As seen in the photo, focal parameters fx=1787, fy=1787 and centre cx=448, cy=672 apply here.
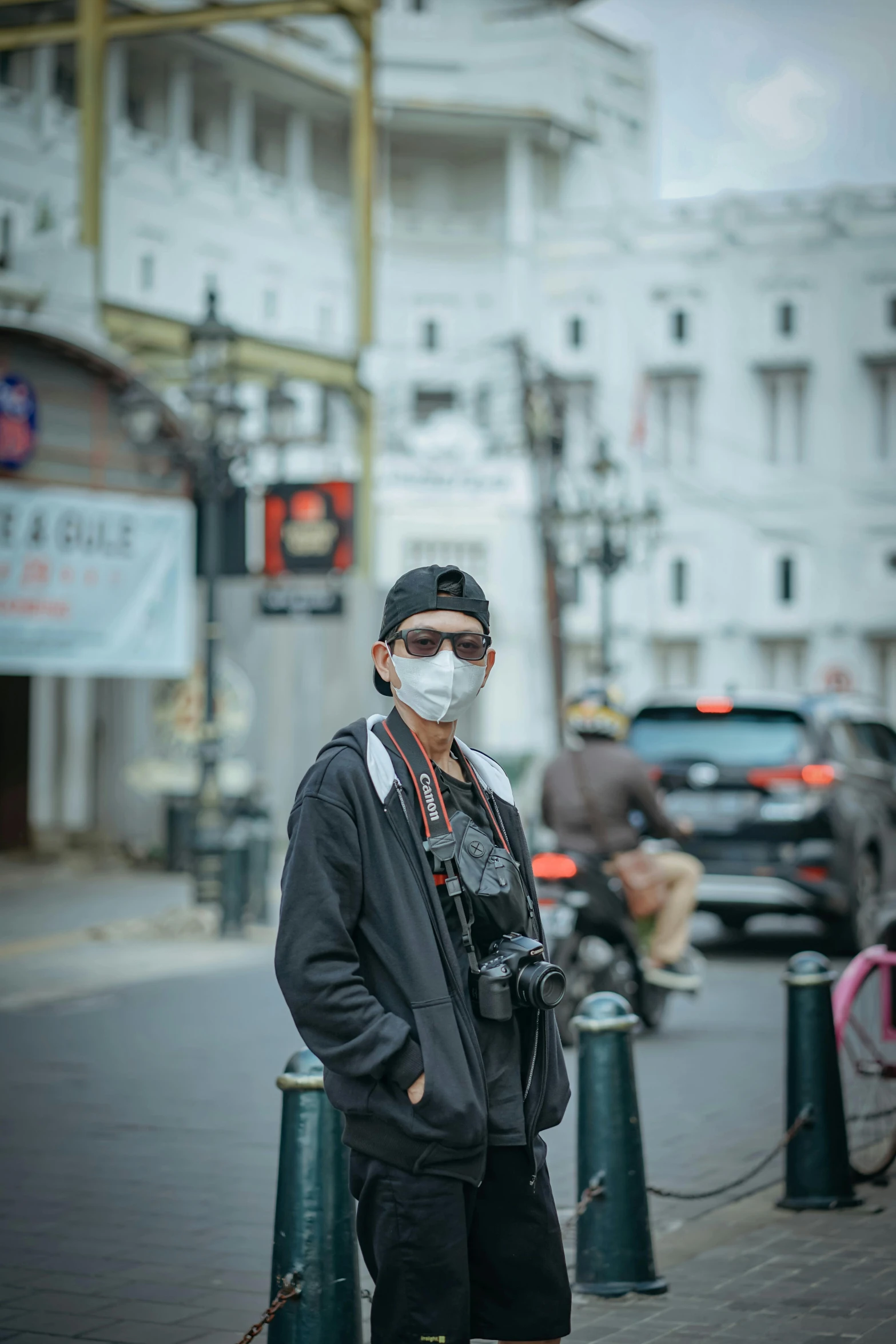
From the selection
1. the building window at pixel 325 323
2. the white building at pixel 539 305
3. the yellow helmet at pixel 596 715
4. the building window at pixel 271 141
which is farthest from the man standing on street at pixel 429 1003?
the building window at pixel 325 323

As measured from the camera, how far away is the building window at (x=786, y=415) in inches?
1852

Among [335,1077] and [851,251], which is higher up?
[851,251]

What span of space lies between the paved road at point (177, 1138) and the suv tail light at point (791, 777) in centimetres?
147

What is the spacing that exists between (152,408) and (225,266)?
70.3 ft

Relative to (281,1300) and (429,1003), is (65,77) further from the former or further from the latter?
(429,1003)

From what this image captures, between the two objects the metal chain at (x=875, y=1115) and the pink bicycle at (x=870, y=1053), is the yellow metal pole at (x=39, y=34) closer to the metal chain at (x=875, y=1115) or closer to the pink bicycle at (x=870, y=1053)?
the pink bicycle at (x=870, y=1053)

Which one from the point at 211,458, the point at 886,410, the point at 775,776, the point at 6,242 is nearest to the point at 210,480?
the point at 211,458

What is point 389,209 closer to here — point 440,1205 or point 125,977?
point 125,977

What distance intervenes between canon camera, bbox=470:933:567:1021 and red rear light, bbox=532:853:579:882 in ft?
19.3

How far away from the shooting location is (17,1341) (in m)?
4.66

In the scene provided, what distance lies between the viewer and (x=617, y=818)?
9.54 metres

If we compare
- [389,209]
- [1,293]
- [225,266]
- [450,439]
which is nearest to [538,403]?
[450,439]

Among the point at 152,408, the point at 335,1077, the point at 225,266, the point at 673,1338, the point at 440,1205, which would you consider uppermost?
the point at 225,266

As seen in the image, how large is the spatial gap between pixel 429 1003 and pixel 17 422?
1646 cm
